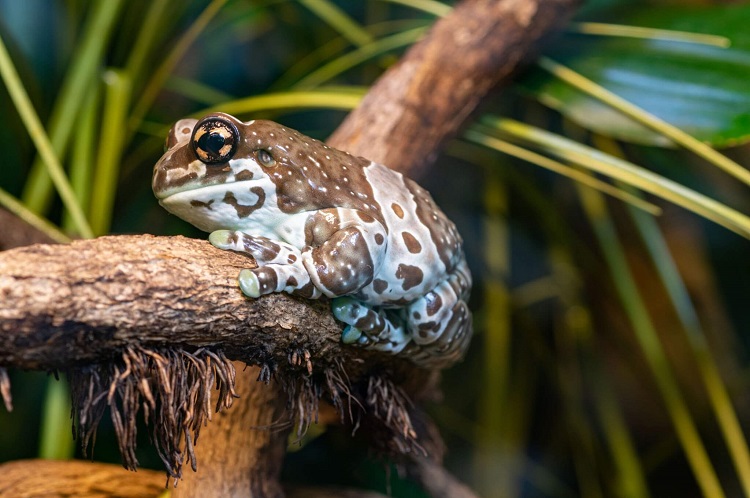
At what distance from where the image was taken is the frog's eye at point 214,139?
980 mm

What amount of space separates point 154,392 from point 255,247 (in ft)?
0.87

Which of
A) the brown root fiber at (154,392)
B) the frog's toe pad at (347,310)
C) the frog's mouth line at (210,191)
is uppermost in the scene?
the frog's mouth line at (210,191)

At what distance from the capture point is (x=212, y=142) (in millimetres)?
984

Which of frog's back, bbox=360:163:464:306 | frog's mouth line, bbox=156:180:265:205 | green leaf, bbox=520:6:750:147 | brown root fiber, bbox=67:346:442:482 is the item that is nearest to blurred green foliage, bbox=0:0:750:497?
green leaf, bbox=520:6:750:147

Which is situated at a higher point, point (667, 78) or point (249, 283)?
point (667, 78)

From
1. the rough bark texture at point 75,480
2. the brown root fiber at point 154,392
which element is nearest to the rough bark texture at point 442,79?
the brown root fiber at point 154,392

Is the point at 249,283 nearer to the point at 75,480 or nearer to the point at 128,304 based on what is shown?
the point at 128,304

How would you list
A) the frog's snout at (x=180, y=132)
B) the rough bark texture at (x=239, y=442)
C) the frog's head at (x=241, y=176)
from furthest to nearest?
1. the rough bark texture at (x=239, y=442)
2. the frog's snout at (x=180, y=132)
3. the frog's head at (x=241, y=176)

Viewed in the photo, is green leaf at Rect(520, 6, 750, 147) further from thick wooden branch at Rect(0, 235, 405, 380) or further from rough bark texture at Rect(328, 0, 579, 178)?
thick wooden branch at Rect(0, 235, 405, 380)

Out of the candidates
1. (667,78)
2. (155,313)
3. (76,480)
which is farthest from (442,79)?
(76,480)

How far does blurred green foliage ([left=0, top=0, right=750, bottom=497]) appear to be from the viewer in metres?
1.60

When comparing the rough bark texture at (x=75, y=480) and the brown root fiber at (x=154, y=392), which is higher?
the brown root fiber at (x=154, y=392)

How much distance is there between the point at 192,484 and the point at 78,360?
18.5 inches

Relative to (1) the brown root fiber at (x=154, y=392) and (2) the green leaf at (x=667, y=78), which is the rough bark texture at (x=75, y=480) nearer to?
(1) the brown root fiber at (x=154, y=392)
